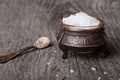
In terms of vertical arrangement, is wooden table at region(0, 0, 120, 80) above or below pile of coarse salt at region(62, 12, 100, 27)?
below

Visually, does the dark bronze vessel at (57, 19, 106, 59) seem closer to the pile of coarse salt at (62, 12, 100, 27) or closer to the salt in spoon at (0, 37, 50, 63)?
the pile of coarse salt at (62, 12, 100, 27)

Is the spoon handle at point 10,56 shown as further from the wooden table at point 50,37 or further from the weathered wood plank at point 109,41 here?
the weathered wood plank at point 109,41

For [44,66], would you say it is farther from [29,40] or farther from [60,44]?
[29,40]

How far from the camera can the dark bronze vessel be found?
107 centimetres

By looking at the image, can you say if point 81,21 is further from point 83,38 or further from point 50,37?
point 50,37

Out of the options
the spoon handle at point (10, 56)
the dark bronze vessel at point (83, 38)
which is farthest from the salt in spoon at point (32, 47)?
the dark bronze vessel at point (83, 38)

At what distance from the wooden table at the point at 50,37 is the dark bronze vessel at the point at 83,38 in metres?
0.05

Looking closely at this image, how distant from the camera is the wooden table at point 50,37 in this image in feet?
3.43

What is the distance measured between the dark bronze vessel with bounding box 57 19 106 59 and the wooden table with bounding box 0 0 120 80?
0.17 feet

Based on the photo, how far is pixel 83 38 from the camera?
1.08 metres

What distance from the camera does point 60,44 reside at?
3.67 feet

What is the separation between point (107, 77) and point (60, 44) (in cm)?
21

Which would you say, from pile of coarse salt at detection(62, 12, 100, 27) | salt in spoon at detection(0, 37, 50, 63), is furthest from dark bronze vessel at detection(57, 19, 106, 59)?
salt in spoon at detection(0, 37, 50, 63)

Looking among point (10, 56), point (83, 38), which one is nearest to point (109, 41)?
point (83, 38)
